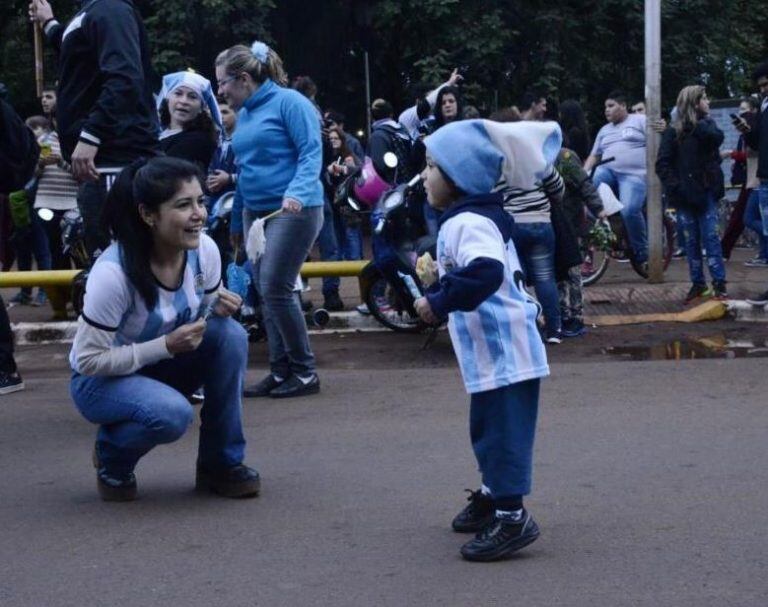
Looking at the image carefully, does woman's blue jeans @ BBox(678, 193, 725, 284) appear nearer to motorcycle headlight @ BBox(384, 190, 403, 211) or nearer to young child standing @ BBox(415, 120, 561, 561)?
motorcycle headlight @ BBox(384, 190, 403, 211)

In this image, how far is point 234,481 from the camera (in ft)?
19.5

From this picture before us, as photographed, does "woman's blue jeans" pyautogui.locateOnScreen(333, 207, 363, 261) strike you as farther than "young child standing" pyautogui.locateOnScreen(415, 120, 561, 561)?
Yes

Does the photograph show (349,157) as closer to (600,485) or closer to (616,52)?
(600,485)

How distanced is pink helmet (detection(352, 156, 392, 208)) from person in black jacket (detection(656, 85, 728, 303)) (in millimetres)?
2351

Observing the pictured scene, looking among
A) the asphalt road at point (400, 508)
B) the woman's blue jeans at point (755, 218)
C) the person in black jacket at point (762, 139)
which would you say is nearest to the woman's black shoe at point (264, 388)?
the asphalt road at point (400, 508)

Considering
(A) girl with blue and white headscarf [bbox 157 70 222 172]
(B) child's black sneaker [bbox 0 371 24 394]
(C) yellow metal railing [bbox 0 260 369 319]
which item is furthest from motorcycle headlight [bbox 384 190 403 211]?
(B) child's black sneaker [bbox 0 371 24 394]

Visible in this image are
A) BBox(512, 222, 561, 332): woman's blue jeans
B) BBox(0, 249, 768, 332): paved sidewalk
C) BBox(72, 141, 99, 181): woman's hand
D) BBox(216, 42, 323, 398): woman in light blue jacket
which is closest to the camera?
BBox(72, 141, 99, 181): woman's hand

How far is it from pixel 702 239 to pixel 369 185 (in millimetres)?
Answer: 2785

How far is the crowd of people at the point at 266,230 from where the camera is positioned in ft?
16.5

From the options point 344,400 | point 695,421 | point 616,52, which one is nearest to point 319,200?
point 344,400

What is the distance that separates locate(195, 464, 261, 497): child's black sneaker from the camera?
5.94 metres

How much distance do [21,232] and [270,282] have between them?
7.01 meters

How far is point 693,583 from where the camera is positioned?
4.77 m

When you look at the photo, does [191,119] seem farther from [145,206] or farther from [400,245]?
[145,206]
